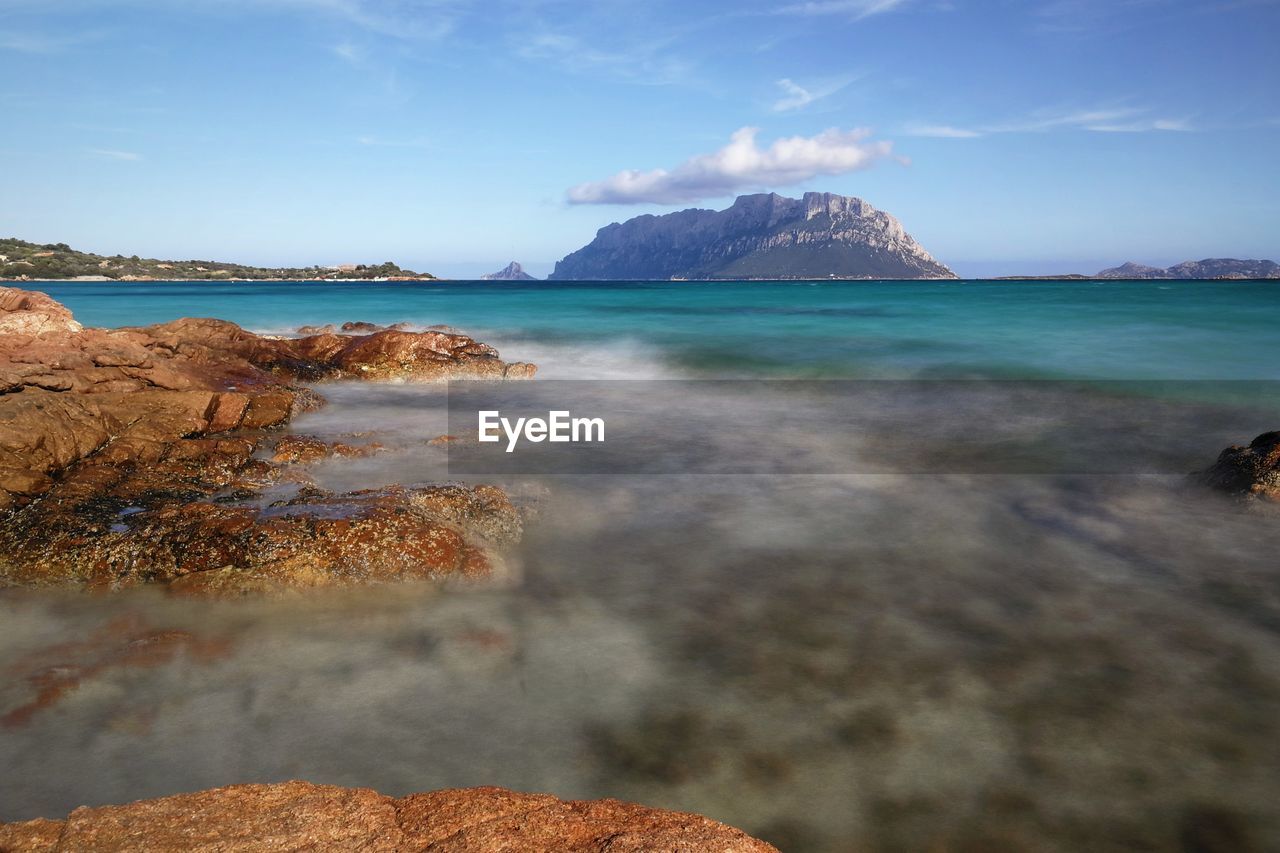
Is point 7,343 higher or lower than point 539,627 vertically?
higher

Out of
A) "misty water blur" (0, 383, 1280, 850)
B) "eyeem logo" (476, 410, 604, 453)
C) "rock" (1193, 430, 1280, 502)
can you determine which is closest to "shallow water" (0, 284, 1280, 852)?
"misty water blur" (0, 383, 1280, 850)

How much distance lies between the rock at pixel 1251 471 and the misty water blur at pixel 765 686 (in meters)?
0.55

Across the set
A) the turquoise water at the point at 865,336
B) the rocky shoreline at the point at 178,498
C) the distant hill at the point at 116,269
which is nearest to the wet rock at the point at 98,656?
the rocky shoreline at the point at 178,498

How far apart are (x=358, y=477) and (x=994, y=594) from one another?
7.71 meters

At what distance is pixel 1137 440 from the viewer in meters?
13.3

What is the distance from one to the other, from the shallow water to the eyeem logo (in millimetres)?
3761

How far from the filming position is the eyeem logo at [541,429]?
1305 centimetres

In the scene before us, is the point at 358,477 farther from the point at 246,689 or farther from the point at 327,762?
the point at 327,762

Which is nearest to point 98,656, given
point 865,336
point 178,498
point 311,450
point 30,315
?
point 178,498

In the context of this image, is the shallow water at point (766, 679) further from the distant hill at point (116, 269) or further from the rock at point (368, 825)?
the distant hill at point (116, 269)

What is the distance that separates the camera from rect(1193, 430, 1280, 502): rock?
9.04m

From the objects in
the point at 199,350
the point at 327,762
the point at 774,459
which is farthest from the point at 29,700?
the point at 199,350

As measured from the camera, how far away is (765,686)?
5402 mm

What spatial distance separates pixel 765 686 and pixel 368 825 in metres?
3.13
